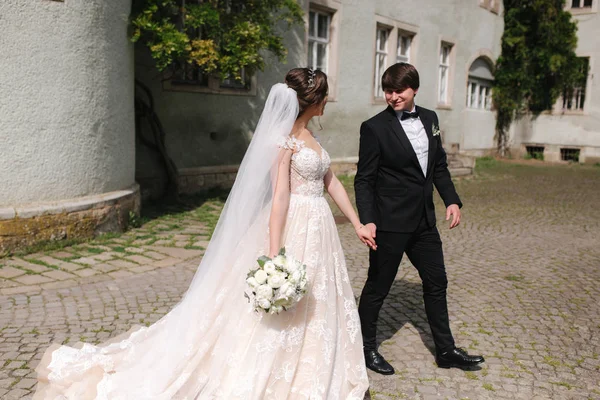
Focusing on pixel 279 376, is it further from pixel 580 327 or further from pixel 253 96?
pixel 253 96

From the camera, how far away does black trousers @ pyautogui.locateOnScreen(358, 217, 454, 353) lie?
145 inches

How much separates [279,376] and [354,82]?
470 inches

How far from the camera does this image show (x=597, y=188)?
14.1 meters

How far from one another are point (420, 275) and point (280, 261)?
1.16 meters

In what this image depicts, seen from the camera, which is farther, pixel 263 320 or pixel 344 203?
pixel 344 203

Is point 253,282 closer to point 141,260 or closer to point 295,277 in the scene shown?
point 295,277

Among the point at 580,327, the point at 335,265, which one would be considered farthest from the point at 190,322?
the point at 580,327

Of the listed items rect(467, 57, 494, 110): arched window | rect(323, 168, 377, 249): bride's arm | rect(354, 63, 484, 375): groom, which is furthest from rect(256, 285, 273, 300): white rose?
rect(467, 57, 494, 110): arched window

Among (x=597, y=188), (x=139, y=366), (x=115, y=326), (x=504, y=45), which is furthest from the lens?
(x=504, y=45)

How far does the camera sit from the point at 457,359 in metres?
3.75

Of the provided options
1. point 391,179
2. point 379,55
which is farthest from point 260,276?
point 379,55

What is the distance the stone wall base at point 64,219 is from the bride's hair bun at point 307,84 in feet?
13.8

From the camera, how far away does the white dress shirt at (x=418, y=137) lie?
12.2ft

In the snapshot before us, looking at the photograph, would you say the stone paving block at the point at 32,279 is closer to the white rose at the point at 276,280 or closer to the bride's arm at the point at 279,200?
the bride's arm at the point at 279,200
